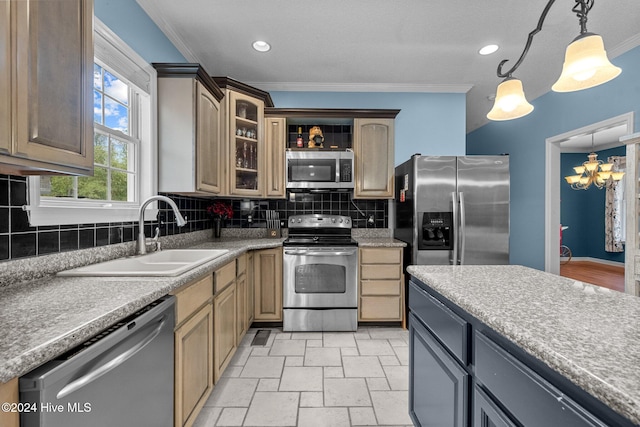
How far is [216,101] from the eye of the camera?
2588 mm

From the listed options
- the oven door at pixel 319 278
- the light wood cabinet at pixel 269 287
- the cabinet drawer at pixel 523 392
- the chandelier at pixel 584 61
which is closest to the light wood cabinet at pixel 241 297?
the light wood cabinet at pixel 269 287

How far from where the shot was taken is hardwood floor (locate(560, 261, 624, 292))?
4.82 metres

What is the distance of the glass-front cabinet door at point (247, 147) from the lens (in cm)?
287

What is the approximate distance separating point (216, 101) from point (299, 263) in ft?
5.52

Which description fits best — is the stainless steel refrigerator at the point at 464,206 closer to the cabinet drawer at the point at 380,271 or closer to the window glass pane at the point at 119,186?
the cabinet drawer at the point at 380,271

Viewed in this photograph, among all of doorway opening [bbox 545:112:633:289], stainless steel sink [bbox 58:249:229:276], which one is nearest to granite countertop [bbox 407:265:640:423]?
stainless steel sink [bbox 58:249:229:276]

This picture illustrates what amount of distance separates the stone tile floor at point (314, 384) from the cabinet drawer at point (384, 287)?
16.1 inches

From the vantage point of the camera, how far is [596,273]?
217 inches

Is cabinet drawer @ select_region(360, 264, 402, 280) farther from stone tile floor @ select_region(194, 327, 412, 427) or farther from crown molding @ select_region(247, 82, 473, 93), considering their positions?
crown molding @ select_region(247, 82, 473, 93)

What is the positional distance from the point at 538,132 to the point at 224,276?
432 cm

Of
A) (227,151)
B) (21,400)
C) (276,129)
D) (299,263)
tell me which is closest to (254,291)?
(299,263)

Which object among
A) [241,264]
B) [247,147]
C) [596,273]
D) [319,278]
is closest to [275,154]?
[247,147]

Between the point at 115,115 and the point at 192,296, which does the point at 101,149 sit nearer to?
the point at 115,115

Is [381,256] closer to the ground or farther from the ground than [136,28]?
closer to the ground
